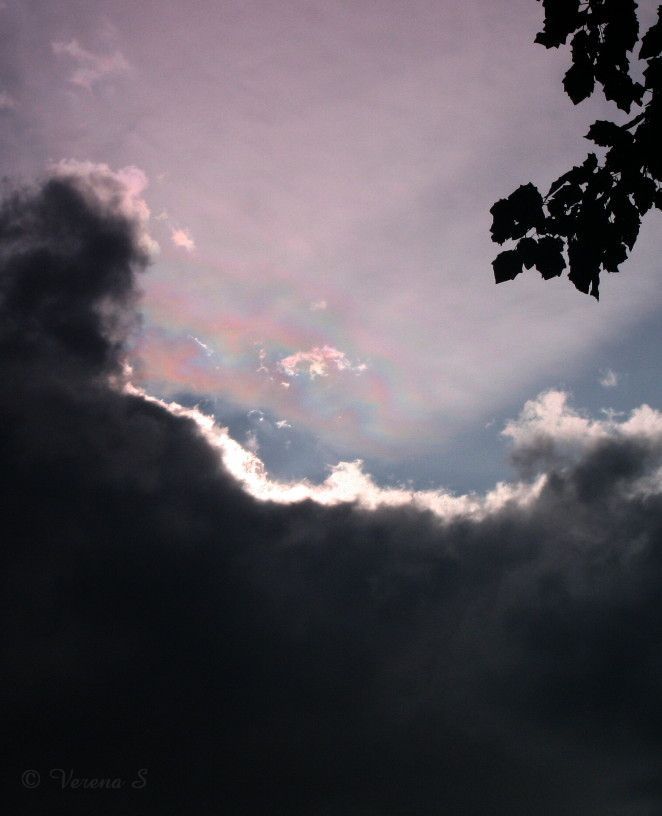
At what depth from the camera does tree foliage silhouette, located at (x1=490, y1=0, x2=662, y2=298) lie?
6.62 metres

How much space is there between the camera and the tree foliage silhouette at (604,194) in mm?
6621

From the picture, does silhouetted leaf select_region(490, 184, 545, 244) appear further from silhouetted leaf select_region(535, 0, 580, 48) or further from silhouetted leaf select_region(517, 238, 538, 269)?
silhouetted leaf select_region(535, 0, 580, 48)

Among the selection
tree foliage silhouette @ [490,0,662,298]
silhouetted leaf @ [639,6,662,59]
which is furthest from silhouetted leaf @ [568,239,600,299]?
silhouetted leaf @ [639,6,662,59]

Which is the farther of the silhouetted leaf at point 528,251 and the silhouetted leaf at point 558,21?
the silhouetted leaf at point 558,21

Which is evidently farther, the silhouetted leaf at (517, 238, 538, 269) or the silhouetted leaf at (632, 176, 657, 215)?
the silhouetted leaf at (517, 238, 538, 269)

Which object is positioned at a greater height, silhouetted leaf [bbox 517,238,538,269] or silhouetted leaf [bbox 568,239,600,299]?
silhouetted leaf [bbox 517,238,538,269]

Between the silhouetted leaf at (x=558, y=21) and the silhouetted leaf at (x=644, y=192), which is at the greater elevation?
the silhouetted leaf at (x=558, y=21)

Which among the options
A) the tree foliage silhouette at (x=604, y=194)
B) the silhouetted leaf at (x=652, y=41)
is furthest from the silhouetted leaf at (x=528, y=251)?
the silhouetted leaf at (x=652, y=41)

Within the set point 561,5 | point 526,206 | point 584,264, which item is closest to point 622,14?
point 561,5

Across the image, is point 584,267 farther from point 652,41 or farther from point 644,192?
point 652,41

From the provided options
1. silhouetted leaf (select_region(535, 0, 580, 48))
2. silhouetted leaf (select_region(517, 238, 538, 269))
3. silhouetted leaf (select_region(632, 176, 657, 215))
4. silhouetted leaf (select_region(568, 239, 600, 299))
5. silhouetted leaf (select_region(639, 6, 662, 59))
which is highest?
silhouetted leaf (select_region(535, 0, 580, 48))

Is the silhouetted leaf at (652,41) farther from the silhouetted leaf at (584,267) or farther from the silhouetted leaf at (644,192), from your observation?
the silhouetted leaf at (584,267)

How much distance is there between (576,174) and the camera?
686 centimetres

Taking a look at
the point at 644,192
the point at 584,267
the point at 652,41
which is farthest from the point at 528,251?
the point at 652,41
